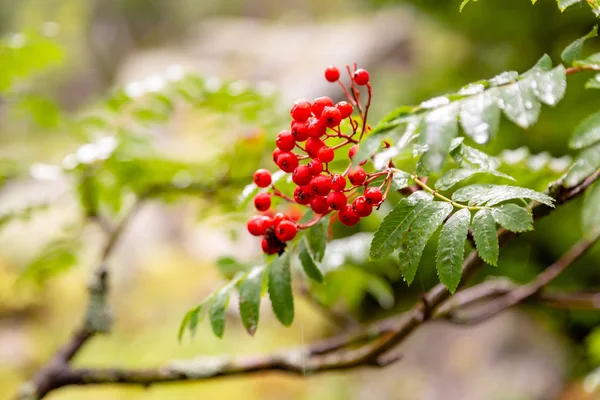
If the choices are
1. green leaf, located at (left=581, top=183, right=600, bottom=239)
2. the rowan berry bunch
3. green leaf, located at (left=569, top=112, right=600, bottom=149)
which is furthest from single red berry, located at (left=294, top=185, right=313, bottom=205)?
green leaf, located at (left=581, top=183, right=600, bottom=239)

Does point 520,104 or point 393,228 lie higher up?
point 520,104

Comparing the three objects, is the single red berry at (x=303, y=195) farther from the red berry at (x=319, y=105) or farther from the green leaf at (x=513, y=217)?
the green leaf at (x=513, y=217)

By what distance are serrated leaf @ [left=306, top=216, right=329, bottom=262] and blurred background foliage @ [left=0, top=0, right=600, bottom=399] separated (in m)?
0.19

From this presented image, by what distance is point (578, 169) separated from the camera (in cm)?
55

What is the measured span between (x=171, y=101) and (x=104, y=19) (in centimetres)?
696

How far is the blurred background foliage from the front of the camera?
1116 mm

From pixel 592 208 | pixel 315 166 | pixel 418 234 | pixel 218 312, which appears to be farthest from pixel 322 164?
pixel 592 208

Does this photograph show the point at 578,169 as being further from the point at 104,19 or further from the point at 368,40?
the point at 104,19

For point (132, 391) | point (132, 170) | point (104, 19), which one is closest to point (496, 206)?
point (132, 170)

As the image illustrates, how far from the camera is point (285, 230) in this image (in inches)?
22.7

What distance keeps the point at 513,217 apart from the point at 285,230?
247mm

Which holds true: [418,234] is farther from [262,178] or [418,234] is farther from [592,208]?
[592,208]

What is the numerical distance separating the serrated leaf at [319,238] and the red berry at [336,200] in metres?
0.08

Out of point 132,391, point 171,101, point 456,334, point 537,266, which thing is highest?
point 171,101
